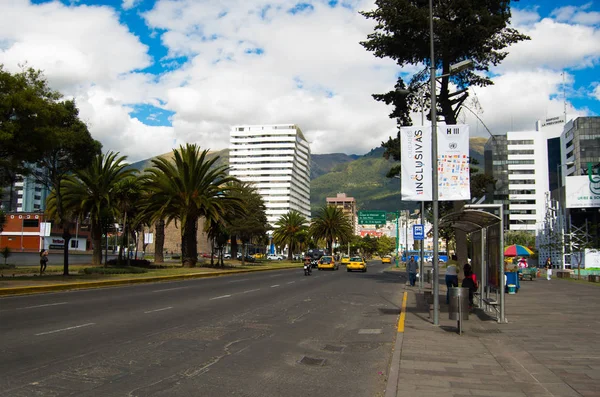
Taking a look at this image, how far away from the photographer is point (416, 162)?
15.5 metres

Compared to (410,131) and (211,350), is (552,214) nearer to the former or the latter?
(410,131)

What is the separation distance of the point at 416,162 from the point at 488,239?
3.18 m

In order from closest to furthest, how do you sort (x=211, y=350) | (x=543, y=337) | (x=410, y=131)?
(x=211, y=350) → (x=543, y=337) → (x=410, y=131)

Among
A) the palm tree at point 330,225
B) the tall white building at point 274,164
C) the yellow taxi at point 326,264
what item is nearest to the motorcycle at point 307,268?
the yellow taxi at point 326,264

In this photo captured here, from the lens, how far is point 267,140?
19762cm

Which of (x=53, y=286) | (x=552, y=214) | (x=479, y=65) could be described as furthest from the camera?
(x=552, y=214)

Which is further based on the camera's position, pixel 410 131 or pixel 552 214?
pixel 552 214

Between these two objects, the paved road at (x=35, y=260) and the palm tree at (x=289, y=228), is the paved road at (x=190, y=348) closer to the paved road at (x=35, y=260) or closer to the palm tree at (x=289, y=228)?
the paved road at (x=35, y=260)

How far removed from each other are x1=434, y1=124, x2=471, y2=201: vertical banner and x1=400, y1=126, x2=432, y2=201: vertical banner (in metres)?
0.69

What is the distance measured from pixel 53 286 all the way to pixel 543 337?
18.0m

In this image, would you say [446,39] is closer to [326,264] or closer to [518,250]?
[518,250]

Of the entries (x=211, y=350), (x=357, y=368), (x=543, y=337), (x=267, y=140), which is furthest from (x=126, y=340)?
(x=267, y=140)

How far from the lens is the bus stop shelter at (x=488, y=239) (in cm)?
1364

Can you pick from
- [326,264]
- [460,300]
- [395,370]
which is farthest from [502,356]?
[326,264]
